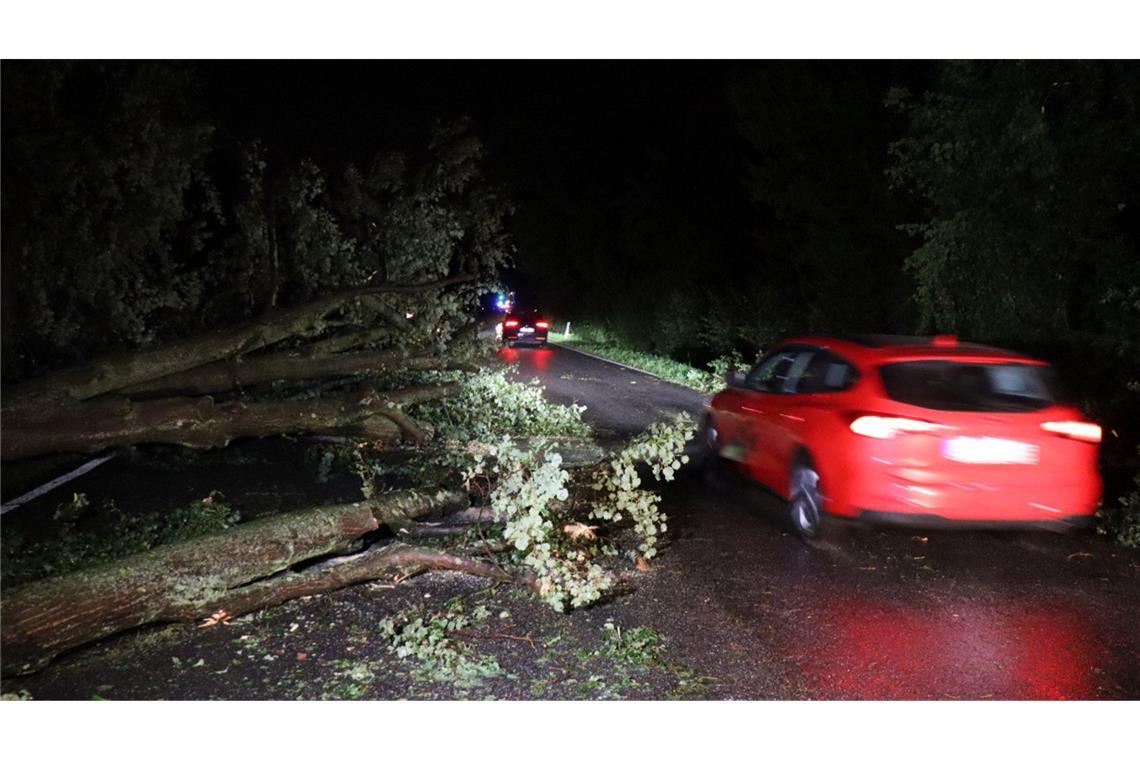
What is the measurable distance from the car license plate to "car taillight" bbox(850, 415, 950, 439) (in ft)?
0.47

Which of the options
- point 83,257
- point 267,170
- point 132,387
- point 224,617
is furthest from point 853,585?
point 267,170

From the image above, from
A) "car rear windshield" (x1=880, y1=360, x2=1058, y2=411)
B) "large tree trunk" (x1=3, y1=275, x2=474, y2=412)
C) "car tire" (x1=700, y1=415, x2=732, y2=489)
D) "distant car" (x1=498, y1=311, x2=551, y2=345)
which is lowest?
"distant car" (x1=498, y1=311, x2=551, y2=345)

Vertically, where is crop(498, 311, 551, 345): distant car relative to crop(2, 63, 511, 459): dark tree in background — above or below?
below

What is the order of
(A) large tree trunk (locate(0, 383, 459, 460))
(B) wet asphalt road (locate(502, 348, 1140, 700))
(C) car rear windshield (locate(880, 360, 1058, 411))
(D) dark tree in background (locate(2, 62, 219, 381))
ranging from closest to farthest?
(B) wet asphalt road (locate(502, 348, 1140, 700))
(C) car rear windshield (locate(880, 360, 1058, 411))
(A) large tree trunk (locate(0, 383, 459, 460))
(D) dark tree in background (locate(2, 62, 219, 381))

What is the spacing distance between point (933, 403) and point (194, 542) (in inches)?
194

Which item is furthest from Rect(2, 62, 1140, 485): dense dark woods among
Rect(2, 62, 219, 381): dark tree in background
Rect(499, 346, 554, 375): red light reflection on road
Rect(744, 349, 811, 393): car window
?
Rect(499, 346, 554, 375): red light reflection on road

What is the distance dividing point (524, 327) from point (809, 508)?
1086 inches

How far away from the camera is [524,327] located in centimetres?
3441

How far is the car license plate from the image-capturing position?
623cm

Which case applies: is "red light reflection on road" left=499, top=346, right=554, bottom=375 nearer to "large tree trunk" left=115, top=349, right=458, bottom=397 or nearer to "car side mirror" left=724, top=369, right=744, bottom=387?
"large tree trunk" left=115, top=349, right=458, bottom=397

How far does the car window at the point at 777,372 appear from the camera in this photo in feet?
25.5

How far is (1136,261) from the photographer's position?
11680mm

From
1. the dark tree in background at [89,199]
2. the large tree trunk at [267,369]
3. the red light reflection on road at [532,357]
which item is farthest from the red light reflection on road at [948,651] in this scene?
the red light reflection on road at [532,357]

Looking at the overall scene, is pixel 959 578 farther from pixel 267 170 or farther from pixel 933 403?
pixel 267 170
